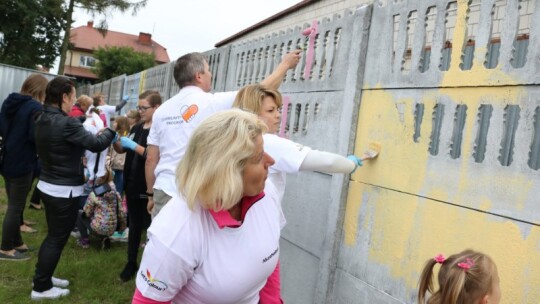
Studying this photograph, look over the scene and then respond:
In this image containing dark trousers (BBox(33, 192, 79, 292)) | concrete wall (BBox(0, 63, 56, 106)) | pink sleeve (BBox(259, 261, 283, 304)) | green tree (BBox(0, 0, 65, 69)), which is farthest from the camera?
green tree (BBox(0, 0, 65, 69))

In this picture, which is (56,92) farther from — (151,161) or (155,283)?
(155,283)

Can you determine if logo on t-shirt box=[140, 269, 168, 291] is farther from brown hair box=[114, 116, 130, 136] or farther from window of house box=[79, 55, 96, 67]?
window of house box=[79, 55, 96, 67]

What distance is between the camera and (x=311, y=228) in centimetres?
388

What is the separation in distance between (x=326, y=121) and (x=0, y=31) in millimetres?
36715

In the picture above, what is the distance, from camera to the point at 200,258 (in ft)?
5.99

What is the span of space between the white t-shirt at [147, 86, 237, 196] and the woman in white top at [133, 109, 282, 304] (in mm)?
1657

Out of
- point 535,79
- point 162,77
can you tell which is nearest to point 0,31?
point 162,77

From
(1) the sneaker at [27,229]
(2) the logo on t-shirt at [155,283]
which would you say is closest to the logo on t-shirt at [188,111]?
(2) the logo on t-shirt at [155,283]

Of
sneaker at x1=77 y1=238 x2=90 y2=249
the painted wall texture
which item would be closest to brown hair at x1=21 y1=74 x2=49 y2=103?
sneaker at x1=77 y1=238 x2=90 y2=249

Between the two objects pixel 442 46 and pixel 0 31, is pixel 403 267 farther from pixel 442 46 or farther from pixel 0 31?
pixel 0 31

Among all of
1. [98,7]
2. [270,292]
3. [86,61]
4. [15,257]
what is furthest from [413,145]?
[86,61]

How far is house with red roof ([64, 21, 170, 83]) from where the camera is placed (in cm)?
5822

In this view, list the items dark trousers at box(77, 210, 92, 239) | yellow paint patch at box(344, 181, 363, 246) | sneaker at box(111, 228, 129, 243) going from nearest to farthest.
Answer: yellow paint patch at box(344, 181, 363, 246)
dark trousers at box(77, 210, 92, 239)
sneaker at box(111, 228, 129, 243)

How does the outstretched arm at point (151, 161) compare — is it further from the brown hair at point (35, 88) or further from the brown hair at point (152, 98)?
the brown hair at point (35, 88)
